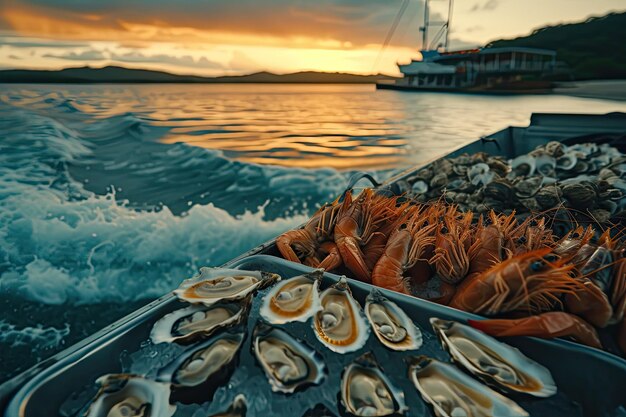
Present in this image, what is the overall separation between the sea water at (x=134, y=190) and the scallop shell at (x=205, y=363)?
3355mm

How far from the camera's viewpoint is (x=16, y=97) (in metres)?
14.8

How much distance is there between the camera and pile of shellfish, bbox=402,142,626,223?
2.91 m

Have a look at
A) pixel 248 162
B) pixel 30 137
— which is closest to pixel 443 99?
pixel 248 162

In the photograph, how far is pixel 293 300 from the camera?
4.32 ft

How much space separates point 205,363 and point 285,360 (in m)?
0.23

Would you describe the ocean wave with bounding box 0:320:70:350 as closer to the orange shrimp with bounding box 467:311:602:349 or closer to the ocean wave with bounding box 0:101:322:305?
the ocean wave with bounding box 0:101:322:305

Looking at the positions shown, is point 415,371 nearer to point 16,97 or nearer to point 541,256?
point 541,256

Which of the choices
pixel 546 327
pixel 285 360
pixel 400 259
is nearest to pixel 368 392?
pixel 285 360

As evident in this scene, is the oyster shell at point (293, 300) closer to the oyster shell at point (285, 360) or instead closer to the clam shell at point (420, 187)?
the oyster shell at point (285, 360)

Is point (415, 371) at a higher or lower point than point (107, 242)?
higher

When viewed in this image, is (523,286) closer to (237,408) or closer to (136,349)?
(237,408)

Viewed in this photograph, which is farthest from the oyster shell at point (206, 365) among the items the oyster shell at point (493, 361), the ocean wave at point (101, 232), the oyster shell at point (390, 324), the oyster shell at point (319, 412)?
the ocean wave at point (101, 232)

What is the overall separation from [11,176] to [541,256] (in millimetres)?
9933

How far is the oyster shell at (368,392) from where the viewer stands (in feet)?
3.14
